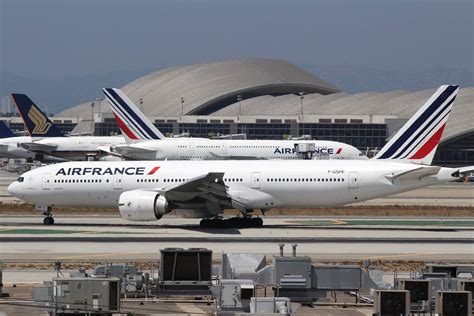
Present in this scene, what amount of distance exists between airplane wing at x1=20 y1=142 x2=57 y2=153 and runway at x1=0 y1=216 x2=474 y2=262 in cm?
7509

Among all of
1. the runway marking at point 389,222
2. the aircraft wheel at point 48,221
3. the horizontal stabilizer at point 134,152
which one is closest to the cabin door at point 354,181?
the runway marking at point 389,222

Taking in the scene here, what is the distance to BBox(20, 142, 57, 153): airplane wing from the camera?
145m

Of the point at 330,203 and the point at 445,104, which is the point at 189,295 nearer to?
the point at 330,203

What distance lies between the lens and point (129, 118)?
388 ft

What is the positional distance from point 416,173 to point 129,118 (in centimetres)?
6070

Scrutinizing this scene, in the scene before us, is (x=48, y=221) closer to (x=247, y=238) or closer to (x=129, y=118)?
(x=247, y=238)

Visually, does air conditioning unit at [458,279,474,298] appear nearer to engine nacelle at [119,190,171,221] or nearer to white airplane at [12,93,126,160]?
engine nacelle at [119,190,171,221]

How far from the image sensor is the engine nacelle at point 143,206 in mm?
59844

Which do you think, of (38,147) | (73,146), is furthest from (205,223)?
(38,147)

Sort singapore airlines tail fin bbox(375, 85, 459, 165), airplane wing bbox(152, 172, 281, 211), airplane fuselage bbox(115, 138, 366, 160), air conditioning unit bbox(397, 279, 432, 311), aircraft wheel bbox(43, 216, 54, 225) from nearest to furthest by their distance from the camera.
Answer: air conditioning unit bbox(397, 279, 432, 311) < airplane wing bbox(152, 172, 281, 211) < aircraft wheel bbox(43, 216, 54, 225) < singapore airlines tail fin bbox(375, 85, 459, 165) < airplane fuselage bbox(115, 138, 366, 160)

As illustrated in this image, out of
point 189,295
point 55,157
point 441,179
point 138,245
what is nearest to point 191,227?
Answer: point 138,245

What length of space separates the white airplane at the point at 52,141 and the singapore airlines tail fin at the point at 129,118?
15.5 meters

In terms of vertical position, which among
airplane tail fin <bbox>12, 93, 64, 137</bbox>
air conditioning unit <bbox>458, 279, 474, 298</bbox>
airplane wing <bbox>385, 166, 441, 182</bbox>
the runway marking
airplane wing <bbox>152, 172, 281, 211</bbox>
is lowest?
air conditioning unit <bbox>458, 279, 474, 298</bbox>

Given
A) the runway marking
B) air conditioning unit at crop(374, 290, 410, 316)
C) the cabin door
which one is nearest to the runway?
the runway marking
